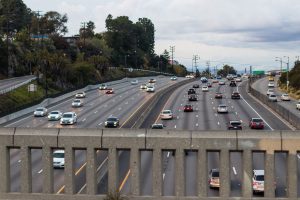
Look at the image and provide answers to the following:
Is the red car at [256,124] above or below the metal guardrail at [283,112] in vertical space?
below

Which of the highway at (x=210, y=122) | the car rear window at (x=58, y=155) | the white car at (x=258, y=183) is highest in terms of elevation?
the car rear window at (x=58, y=155)

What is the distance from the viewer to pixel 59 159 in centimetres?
4309

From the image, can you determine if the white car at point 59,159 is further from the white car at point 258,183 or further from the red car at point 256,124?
the red car at point 256,124

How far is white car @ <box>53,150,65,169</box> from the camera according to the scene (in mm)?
42656

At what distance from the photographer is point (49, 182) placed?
99.9 feet

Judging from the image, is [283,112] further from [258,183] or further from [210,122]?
[258,183]

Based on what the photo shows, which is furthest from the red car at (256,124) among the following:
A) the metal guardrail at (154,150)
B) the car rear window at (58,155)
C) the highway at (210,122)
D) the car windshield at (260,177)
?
the metal guardrail at (154,150)

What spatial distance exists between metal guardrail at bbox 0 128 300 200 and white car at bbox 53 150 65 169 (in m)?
11.7

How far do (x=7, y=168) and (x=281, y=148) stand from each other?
49.1ft

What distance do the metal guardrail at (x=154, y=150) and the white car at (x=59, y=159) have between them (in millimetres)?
11747

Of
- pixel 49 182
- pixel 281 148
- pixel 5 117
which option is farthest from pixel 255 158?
pixel 5 117

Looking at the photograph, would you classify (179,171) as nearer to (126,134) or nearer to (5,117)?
(126,134)

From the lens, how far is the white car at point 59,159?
Result: 140 ft

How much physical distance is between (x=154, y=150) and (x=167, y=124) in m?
46.3
